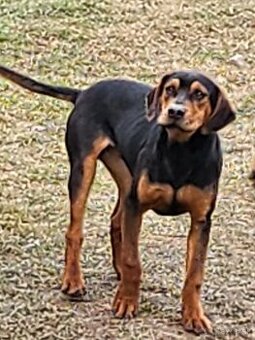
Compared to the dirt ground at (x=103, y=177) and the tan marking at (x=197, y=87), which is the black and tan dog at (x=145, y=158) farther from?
the dirt ground at (x=103, y=177)

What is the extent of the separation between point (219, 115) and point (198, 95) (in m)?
0.15

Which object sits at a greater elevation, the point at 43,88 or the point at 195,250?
the point at 43,88

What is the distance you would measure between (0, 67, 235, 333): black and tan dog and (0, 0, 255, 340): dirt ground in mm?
174

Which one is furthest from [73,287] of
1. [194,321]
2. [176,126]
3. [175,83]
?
[175,83]

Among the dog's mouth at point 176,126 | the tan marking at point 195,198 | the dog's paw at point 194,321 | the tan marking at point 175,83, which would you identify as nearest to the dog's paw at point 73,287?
the dog's paw at point 194,321

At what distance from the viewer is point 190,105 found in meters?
4.85

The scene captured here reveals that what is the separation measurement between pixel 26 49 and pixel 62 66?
0.50 m

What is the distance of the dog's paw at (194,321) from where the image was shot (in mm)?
5246

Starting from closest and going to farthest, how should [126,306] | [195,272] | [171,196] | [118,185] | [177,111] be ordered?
1. [177,111]
2. [171,196]
3. [195,272]
4. [126,306]
5. [118,185]

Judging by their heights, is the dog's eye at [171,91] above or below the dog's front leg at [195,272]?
above

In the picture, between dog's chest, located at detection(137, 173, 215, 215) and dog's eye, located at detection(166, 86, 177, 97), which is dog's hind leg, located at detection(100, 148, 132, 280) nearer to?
dog's chest, located at detection(137, 173, 215, 215)

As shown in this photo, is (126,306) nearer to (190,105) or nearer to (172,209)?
(172,209)

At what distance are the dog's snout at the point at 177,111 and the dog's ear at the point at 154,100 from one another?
0.20 meters

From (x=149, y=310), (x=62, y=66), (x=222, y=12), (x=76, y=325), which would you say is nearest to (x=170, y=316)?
(x=149, y=310)
